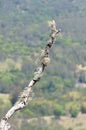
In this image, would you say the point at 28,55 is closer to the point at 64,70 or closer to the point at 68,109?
the point at 64,70

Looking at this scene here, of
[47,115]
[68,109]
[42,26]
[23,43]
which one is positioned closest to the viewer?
[47,115]

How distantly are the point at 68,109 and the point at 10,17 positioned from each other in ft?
186

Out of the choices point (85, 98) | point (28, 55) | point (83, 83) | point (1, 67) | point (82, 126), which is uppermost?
point (28, 55)

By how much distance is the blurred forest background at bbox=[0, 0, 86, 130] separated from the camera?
49.4 m

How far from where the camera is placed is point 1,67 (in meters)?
72.8

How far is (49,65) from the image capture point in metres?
66.3

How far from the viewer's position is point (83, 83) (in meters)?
69.1

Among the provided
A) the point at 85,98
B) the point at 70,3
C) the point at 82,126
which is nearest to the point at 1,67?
the point at 85,98

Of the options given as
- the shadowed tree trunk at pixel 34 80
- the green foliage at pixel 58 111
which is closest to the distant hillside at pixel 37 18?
the green foliage at pixel 58 111

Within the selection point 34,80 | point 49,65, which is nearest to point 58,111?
point 49,65

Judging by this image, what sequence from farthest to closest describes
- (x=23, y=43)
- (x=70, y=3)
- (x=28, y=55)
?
1. (x=70, y=3)
2. (x=23, y=43)
3. (x=28, y=55)

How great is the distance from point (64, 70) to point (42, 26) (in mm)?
31500

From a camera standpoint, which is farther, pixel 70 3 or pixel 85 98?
pixel 70 3

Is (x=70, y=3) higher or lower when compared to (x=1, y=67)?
higher
